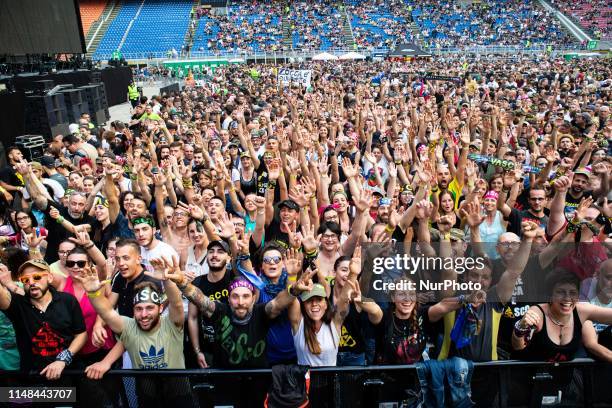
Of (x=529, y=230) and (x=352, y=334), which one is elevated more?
(x=529, y=230)

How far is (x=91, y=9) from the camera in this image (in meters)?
51.9

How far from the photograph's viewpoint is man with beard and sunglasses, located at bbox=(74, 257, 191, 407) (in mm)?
2920

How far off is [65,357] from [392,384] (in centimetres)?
213

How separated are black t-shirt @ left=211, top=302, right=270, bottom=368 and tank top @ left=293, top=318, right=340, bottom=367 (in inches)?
9.1

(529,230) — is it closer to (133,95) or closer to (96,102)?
(96,102)

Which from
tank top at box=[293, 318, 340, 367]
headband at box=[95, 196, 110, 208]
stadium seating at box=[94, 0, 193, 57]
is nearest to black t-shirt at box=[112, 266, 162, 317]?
tank top at box=[293, 318, 340, 367]

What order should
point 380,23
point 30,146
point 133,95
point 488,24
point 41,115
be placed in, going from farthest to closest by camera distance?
1. point 380,23
2. point 488,24
3. point 133,95
4. point 41,115
5. point 30,146

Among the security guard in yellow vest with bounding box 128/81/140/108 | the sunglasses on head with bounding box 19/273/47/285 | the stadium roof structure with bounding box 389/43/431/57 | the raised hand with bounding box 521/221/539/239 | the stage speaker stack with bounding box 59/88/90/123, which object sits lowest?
the security guard in yellow vest with bounding box 128/81/140/108

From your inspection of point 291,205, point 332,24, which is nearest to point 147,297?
point 291,205

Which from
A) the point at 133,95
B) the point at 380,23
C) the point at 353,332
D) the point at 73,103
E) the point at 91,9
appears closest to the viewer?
the point at 353,332

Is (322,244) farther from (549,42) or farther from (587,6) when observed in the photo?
(587,6)

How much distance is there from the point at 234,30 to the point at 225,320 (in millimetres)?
49284

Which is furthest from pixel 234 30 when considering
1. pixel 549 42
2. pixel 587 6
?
pixel 587 6

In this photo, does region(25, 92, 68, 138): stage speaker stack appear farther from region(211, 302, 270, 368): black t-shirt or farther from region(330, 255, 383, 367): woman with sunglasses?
region(330, 255, 383, 367): woman with sunglasses
